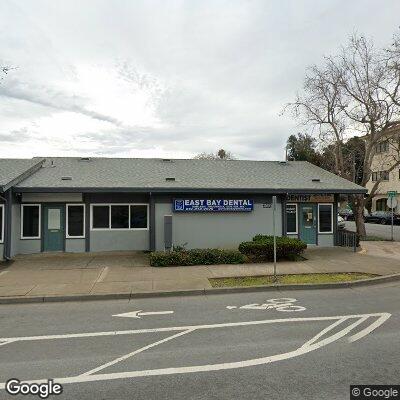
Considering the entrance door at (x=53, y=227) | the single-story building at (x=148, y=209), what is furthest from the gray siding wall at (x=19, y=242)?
the entrance door at (x=53, y=227)

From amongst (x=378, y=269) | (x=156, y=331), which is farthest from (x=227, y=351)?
(x=378, y=269)

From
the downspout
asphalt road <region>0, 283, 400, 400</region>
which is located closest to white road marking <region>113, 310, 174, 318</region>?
asphalt road <region>0, 283, 400, 400</region>

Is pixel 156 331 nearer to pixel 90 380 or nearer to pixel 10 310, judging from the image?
pixel 90 380

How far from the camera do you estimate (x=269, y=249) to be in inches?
554

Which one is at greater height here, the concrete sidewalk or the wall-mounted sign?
the wall-mounted sign

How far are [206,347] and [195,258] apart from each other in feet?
24.9

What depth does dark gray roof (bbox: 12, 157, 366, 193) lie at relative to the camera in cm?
1600

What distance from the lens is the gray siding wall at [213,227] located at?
16406mm

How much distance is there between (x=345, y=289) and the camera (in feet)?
33.4

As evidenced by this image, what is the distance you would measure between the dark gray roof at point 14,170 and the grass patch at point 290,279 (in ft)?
29.5

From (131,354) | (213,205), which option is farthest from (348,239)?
(131,354)

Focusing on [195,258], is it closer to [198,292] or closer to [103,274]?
[103,274]

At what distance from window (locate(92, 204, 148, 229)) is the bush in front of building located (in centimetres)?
518

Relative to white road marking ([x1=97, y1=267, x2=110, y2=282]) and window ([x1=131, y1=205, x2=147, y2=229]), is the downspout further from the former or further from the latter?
window ([x1=131, y1=205, x2=147, y2=229])
